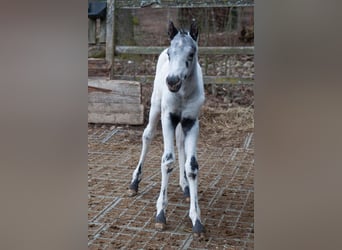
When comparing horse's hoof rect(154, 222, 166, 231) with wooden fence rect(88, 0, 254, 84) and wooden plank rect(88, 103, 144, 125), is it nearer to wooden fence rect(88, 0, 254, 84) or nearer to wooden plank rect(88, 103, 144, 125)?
wooden plank rect(88, 103, 144, 125)

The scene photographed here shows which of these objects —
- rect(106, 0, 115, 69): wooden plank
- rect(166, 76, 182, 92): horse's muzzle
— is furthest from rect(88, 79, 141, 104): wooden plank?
rect(166, 76, 182, 92): horse's muzzle

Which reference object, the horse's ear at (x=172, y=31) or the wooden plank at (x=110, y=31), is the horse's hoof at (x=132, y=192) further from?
the horse's ear at (x=172, y=31)

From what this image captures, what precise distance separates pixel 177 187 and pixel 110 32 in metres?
0.80

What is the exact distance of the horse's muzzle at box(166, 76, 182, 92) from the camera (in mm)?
2025

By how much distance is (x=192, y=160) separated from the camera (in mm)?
2111

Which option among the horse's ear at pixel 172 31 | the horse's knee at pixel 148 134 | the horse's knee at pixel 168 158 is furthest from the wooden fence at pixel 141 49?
the horse's knee at pixel 168 158

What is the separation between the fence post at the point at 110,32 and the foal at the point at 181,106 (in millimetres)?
260

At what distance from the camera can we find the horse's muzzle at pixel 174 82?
A: 79.7 inches

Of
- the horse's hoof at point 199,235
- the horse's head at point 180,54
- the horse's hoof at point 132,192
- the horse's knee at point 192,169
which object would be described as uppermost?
the horse's head at point 180,54

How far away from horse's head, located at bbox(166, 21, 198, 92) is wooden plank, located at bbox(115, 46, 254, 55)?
0.32 ft
